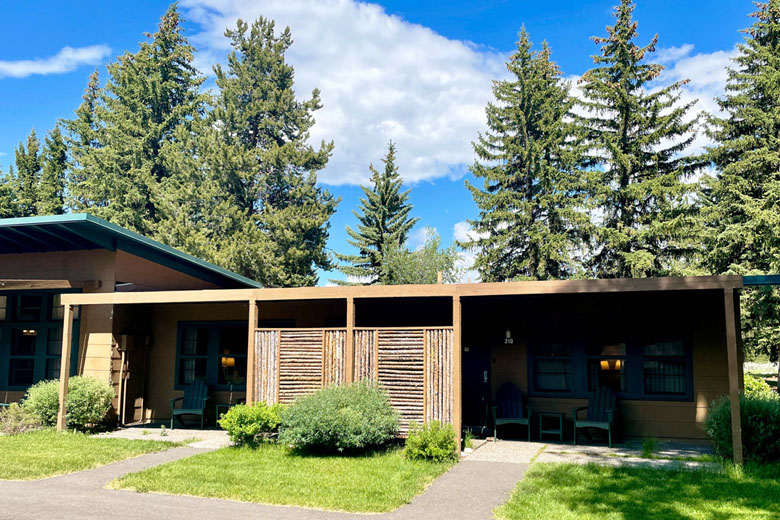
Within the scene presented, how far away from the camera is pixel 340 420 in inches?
309

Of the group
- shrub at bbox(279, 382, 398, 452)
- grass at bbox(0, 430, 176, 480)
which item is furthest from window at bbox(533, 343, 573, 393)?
grass at bbox(0, 430, 176, 480)

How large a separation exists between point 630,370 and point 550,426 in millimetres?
1624

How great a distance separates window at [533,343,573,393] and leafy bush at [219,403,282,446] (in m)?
4.59

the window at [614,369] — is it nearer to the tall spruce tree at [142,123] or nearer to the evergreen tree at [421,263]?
the evergreen tree at [421,263]

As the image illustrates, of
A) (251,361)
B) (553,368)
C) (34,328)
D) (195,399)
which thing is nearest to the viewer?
(251,361)

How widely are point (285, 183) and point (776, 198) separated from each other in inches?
717

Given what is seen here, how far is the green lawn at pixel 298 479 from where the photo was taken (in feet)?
20.2

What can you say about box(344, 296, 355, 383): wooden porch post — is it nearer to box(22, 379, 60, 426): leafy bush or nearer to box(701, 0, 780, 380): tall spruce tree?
box(22, 379, 60, 426): leafy bush

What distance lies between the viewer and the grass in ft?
24.4

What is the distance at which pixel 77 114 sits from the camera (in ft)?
102

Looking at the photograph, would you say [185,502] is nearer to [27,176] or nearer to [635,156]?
[635,156]

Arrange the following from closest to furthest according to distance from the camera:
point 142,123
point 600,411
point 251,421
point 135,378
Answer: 1. point 251,421
2. point 600,411
3. point 135,378
4. point 142,123

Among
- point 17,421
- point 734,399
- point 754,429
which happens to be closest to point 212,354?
point 17,421

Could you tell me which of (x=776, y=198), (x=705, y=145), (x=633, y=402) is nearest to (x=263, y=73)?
(x=705, y=145)
